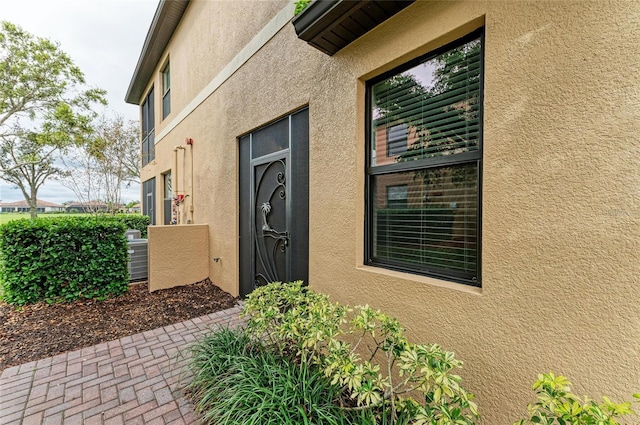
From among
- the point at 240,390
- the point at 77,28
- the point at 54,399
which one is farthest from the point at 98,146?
the point at 240,390

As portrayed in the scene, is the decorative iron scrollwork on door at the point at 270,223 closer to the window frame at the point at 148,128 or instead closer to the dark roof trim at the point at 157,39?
the dark roof trim at the point at 157,39

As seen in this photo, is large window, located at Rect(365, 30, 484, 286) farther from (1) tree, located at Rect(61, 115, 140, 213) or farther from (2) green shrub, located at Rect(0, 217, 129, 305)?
(1) tree, located at Rect(61, 115, 140, 213)

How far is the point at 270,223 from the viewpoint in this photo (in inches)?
168

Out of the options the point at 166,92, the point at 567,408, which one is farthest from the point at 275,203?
the point at 166,92

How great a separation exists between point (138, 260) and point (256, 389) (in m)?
→ 5.17

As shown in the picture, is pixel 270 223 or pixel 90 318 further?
pixel 270 223

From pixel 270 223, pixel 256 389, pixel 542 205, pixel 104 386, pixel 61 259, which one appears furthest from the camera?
pixel 61 259

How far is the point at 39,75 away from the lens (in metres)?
12.8

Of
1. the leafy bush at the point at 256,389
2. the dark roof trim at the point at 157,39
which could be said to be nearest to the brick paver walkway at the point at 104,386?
the leafy bush at the point at 256,389

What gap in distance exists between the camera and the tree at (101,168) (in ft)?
29.5

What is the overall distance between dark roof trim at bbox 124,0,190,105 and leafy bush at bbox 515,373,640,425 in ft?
32.2

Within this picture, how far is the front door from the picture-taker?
11.8 ft

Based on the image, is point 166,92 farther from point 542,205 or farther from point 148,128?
point 542,205

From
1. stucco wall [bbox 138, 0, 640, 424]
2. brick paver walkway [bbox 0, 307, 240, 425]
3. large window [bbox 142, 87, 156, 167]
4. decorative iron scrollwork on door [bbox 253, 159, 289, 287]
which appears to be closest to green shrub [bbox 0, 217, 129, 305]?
brick paver walkway [bbox 0, 307, 240, 425]
